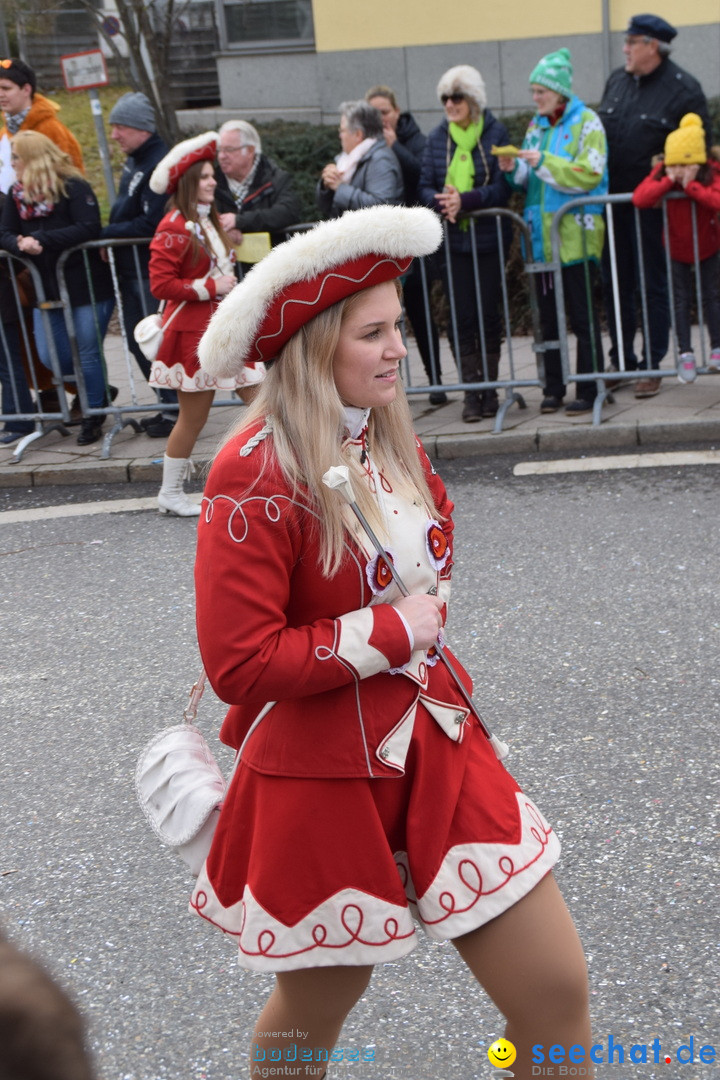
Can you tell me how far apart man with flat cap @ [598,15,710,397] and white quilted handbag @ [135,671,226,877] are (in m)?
6.05

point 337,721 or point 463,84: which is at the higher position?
point 463,84

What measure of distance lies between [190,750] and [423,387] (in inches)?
246

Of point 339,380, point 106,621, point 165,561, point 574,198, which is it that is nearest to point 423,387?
point 574,198

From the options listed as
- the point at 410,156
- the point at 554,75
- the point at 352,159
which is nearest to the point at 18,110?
the point at 352,159

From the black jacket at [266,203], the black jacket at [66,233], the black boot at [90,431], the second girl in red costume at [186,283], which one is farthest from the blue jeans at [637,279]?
the black boot at [90,431]

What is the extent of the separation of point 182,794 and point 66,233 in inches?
266

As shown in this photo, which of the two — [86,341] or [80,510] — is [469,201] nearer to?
[86,341]

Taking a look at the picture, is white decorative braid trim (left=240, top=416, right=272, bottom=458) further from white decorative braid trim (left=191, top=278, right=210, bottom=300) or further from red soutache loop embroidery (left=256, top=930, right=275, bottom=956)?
white decorative braid trim (left=191, top=278, right=210, bottom=300)

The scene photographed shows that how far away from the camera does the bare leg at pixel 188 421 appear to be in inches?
265

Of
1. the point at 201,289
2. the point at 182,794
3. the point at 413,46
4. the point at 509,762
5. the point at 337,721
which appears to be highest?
the point at 413,46

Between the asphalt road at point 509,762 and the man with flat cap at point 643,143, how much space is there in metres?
1.64

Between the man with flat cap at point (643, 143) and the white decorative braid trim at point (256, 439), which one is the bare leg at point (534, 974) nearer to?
the white decorative braid trim at point (256, 439)

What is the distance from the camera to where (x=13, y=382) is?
8875 mm

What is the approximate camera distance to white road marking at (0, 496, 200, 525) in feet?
23.4
